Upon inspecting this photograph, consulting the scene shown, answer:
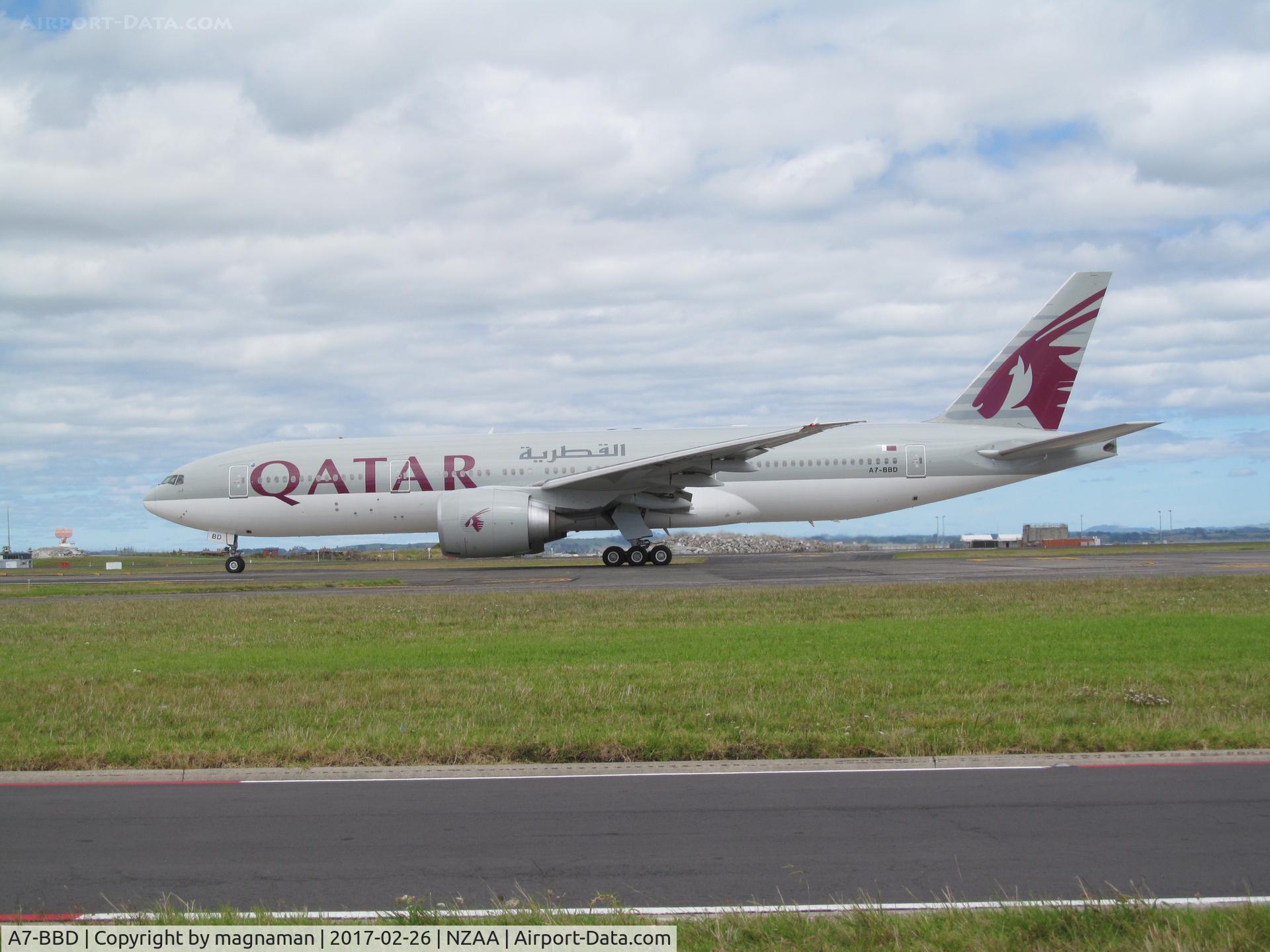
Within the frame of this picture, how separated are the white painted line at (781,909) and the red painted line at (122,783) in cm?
262

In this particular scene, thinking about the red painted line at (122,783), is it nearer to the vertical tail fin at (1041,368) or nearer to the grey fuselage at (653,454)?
the grey fuselage at (653,454)

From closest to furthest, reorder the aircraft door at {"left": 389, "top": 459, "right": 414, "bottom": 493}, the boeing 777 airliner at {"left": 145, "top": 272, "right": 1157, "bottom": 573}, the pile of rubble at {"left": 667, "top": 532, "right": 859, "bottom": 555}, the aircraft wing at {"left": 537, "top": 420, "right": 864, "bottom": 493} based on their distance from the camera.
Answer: the aircraft wing at {"left": 537, "top": 420, "right": 864, "bottom": 493} < the boeing 777 airliner at {"left": 145, "top": 272, "right": 1157, "bottom": 573} < the aircraft door at {"left": 389, "top": 459, "right": 414, "bottom": 493} < the pile of rubble at {"left": 667, "top": 532, "right": 859, "bottom": 555}

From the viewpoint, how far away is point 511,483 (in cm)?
3222

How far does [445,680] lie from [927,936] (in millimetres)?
7091

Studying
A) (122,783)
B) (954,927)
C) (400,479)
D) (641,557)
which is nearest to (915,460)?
(641,557)

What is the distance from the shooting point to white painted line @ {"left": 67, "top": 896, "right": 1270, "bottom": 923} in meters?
4.34

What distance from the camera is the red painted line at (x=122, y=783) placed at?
23.2 feet

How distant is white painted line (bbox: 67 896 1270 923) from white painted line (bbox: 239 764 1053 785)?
252cm

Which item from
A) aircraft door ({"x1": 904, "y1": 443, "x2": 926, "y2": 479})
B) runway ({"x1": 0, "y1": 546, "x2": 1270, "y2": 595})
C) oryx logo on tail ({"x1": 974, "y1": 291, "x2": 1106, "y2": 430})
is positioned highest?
oryx logo on tail ({"x1": 974, "y1": 291, "x2": 1106, "y2": 430})

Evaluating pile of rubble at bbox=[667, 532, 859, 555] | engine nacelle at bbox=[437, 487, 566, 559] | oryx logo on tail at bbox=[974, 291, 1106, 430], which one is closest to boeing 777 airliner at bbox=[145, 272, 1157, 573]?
oryx logo on tail at bbox=[974, 291, 1106, 430]

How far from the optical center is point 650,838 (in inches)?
220

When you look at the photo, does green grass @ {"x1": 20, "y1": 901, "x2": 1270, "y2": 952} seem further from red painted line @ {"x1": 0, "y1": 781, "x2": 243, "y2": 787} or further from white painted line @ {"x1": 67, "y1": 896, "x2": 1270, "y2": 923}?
red painted line @ {"x1": 0, "y1": 781, "x2": 243, "y2": 787}

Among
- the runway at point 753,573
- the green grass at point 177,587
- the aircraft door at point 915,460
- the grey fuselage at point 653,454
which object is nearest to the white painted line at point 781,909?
the runway at point 753,573

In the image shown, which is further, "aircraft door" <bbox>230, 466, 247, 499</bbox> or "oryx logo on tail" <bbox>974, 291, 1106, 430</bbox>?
"aircraft door" <bbox>230, 466, 247, 499</bbox>
